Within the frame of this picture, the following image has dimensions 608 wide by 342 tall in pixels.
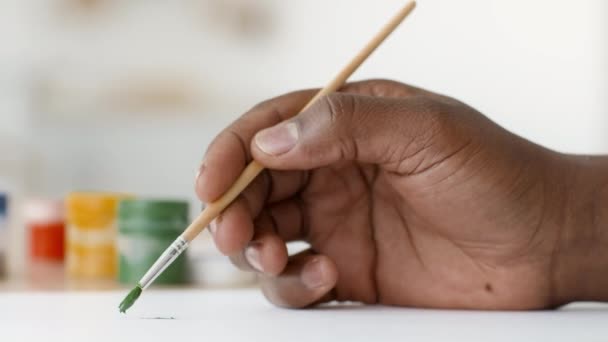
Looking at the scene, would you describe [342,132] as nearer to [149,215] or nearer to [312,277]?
[312,277]

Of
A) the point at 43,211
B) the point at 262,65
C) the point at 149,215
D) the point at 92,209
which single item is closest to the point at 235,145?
the point at 149,215

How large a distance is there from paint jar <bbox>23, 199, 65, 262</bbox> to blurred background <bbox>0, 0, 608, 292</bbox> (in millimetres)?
1092

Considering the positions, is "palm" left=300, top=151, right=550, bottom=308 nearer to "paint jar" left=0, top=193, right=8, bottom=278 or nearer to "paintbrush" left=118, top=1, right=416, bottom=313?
"paintbrush" left=118, top=1, right=416, bottom=313

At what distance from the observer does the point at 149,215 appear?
1488 millimetres

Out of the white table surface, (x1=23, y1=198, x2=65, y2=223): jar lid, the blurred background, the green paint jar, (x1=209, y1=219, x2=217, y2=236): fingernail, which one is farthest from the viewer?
the blurred background

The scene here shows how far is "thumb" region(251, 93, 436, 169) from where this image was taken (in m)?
0.89

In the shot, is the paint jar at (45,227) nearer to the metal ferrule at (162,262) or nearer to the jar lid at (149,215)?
the jar lid at (149,215)

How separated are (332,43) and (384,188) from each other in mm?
2087

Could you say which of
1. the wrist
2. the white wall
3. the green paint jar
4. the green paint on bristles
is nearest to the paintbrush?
the green paint on bristles

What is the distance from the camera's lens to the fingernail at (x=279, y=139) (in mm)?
914

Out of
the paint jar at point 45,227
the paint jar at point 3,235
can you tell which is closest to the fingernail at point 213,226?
the paint jar at point 3,235

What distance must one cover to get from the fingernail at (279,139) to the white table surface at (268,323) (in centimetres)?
18

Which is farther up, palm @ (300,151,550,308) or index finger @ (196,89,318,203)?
index finger @ (196,89,318,203)

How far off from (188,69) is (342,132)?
232 centimetres
